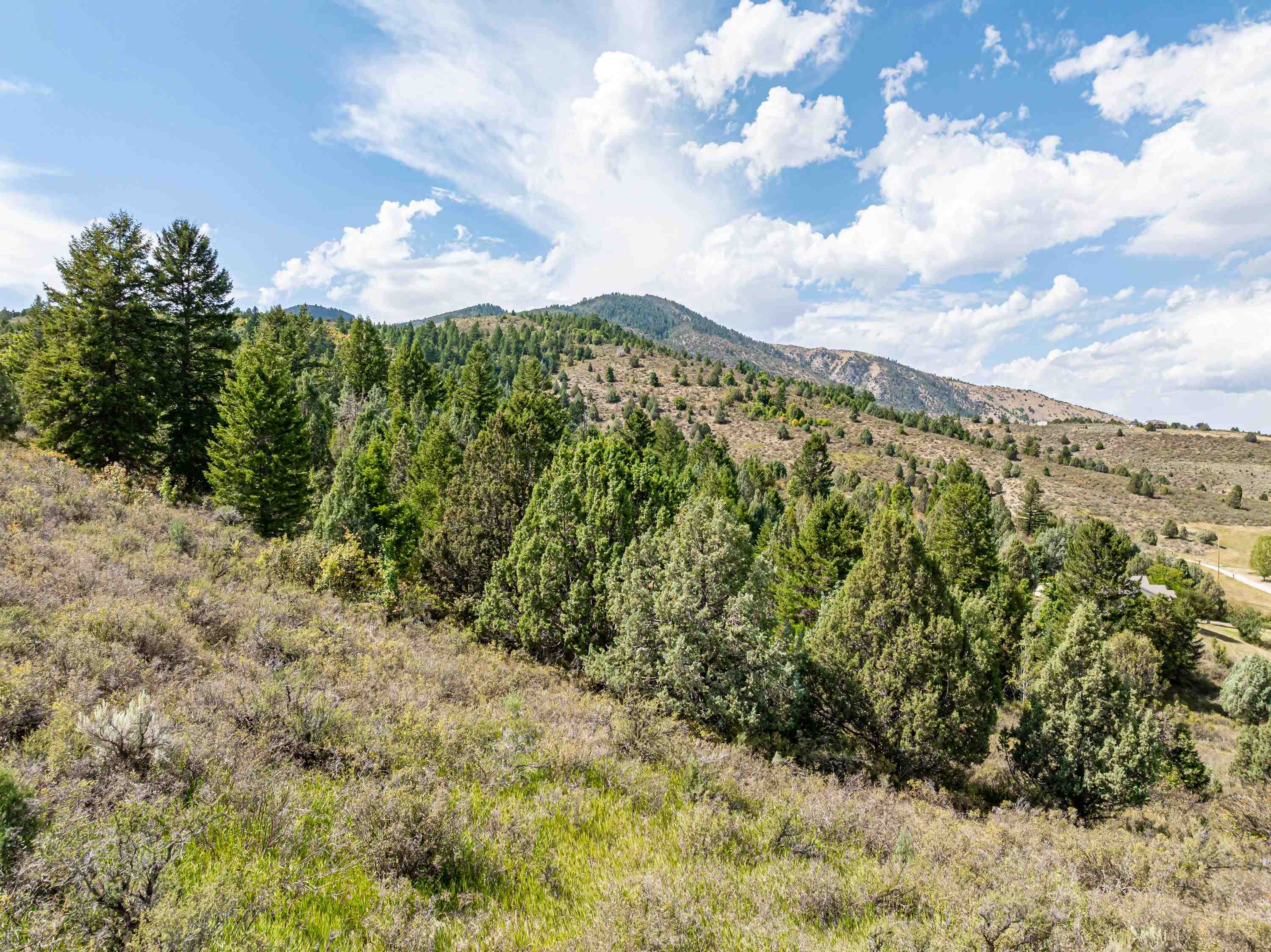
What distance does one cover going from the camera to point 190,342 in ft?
93.2

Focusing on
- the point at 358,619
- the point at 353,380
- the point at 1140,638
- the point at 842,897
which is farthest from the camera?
the point at 353,380

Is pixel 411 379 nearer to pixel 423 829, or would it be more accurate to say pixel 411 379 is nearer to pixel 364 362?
pixel 364 362

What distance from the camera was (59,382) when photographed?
22.6m

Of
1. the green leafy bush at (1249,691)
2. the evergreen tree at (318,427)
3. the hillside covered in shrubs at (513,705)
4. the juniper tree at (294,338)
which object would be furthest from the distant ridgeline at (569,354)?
the green leafy bush at (1249,691)

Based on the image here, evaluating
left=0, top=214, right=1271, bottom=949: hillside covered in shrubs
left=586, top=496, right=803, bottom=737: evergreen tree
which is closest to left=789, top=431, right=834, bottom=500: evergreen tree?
left=0, top=214, right=1271, bottom=949: hillside covered in shrubs

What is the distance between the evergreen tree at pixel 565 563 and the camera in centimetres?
1730

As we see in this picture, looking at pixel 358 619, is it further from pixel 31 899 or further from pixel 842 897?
pixel 842 897

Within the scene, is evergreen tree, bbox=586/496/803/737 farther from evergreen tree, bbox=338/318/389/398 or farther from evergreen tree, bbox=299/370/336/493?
evergreen tree, bbox=338/318/389/398

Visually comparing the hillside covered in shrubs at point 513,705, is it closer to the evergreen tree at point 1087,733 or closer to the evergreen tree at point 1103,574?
the evergreen tree at point 1087,733

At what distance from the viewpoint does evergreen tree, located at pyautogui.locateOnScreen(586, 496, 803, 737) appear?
1310cm

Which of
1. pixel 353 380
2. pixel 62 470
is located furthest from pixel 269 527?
pixel 353 380

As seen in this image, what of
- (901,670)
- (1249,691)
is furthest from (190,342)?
(1249,691)

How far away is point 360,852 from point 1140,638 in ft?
146

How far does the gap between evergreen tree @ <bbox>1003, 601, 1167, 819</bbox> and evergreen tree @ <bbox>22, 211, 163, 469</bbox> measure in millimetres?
35877
